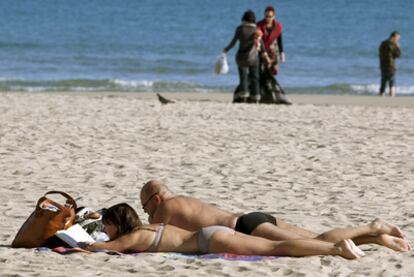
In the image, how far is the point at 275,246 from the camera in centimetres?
710

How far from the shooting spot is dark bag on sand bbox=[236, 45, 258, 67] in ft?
55.7

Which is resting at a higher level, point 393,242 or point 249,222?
point 249,222

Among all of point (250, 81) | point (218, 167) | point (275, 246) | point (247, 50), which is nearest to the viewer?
point (275, 246)

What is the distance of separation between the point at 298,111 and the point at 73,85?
1074cm

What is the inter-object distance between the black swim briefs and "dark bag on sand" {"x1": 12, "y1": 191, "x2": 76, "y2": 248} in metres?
1.00

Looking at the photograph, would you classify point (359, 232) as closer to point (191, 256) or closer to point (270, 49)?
point (191, 256)

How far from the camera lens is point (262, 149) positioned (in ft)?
41.3

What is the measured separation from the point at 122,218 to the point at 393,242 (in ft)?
5.30

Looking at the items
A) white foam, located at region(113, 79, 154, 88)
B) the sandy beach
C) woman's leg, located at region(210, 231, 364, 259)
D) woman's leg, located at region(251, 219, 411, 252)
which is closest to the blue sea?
white foam, located at region(113, 79, 154, 88)

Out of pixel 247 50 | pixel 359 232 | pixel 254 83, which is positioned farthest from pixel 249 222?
pixel 254 83

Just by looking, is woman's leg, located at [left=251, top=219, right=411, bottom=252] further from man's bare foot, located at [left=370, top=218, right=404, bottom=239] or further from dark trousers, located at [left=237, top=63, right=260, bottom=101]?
dark trousers, located at [left=237, top=63, right=260, bottom=101]

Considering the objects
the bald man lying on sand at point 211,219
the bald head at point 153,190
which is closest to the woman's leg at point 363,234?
the bald man lying on sand at point 211,219

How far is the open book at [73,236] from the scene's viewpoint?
24.0 feet

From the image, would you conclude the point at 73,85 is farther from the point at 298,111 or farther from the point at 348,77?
the point at 298,111
